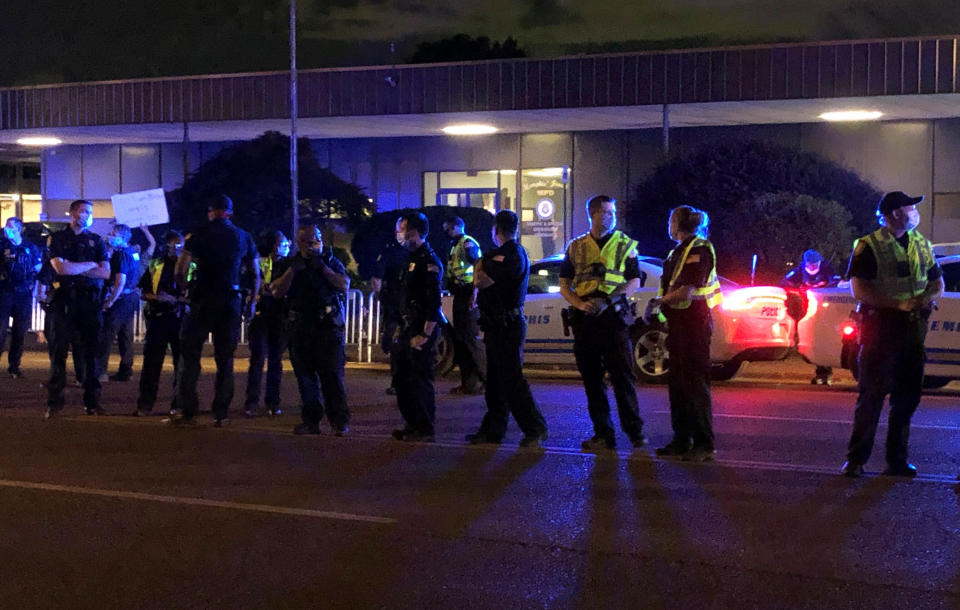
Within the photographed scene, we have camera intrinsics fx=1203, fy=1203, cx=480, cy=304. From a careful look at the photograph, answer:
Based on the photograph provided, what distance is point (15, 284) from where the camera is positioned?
14297 mm

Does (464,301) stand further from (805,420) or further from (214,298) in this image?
(805,420)

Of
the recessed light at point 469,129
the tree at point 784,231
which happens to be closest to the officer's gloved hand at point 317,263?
the tree at point 784,231

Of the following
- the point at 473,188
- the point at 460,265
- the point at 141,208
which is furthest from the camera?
the point at 473,188

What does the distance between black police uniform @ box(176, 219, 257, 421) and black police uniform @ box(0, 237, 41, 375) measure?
543cm

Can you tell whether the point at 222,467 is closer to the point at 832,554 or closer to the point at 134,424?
the point at 134,424

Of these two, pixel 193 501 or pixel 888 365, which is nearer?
pixel 193 501

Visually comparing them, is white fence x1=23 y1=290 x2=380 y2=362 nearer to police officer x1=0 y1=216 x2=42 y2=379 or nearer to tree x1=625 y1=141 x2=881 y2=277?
police officer x1=0 y1=216 x2=42 y2=379

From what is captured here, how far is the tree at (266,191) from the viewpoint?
2492 cm

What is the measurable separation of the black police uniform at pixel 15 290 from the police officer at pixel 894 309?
10380 mm

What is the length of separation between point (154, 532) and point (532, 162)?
23.2 metres

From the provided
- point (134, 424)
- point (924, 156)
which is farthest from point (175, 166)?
point (134, 424)

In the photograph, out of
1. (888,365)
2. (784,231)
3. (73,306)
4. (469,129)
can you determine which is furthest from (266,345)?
(469,129)

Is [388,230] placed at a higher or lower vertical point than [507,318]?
higher

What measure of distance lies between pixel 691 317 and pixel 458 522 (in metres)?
2.31
